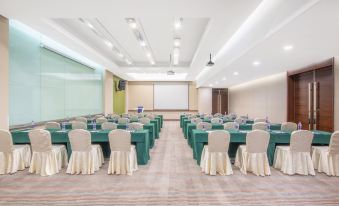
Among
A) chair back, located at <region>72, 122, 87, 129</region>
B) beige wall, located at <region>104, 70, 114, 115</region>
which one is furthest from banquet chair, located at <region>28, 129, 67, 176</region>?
beige wall, located at <region>104, 70, 114, 115</region>

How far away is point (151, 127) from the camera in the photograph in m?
7.72

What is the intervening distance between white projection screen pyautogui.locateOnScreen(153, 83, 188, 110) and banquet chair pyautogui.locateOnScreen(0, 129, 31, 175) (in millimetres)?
14832

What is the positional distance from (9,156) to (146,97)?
1511 centimetres

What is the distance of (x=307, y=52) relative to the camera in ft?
21.0

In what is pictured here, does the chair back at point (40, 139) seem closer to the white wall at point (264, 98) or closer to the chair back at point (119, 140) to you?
the chair back at point (119, 140)

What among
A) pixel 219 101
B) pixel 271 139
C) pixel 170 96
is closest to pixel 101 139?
pixel 271 139

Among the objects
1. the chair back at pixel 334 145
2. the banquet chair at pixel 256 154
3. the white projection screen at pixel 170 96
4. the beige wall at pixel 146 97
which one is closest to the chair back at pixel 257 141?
the banquet chair at pixel 256 154

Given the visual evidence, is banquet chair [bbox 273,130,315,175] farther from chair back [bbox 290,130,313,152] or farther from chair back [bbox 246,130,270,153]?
chair back [bbox 246,130,270,153]

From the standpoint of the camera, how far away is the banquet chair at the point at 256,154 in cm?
468

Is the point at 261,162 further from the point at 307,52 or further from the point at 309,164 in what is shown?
the point at 307,52

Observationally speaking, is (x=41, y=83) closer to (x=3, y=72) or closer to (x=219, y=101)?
(x=3, y=72)

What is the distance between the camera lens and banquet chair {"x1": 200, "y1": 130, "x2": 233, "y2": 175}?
472 cm

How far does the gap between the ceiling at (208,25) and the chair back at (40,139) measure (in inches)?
99.9

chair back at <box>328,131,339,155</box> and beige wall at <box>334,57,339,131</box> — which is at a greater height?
beige wall at <box>334,57,339,131</box>
